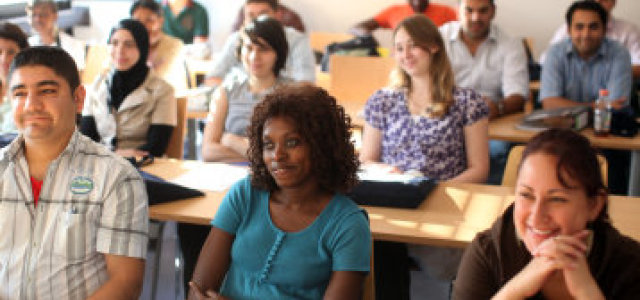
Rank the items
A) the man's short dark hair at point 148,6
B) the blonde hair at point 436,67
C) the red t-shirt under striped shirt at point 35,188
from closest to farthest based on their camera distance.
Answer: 1. the red t-shirt under striped shirt at point 35,188
2. the blonde hair at point 436,67
3. the man's short dark hair at point 148,6

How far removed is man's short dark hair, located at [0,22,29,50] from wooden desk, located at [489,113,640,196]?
226 centimetres

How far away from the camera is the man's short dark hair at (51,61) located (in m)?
1.97

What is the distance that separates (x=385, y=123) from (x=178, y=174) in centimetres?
87

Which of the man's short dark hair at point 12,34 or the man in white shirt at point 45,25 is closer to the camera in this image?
the man's short dark hair at point 12,34

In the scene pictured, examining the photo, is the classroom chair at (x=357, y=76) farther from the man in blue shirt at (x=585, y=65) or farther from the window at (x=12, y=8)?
the window at (x=12, y=8)

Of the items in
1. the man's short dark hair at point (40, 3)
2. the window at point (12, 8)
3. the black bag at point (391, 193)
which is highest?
the window at point (12, 8)

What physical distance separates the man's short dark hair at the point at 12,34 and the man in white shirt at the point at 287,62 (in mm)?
1320

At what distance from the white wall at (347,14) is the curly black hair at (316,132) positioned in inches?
224

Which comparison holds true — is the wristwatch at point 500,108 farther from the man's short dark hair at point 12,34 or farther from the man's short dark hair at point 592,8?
the man's short dark hair at point 12,34

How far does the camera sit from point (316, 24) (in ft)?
26.2

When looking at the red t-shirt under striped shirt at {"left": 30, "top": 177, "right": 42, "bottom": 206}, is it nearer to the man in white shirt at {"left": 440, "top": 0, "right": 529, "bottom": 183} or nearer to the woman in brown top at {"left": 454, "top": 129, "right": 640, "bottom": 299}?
the woman in brown top at {"left": 454, "top": 129, "right": 640, "bottom": 299}

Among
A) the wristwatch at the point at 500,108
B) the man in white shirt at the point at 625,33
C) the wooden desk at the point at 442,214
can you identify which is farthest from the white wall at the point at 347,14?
the wooden desk at the point at 442,214

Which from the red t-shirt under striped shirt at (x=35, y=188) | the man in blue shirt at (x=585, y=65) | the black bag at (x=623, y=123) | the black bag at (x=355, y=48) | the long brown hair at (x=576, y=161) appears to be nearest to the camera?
the long brown hair at (x=576, y=161)

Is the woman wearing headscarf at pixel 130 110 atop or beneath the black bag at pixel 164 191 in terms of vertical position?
atop
